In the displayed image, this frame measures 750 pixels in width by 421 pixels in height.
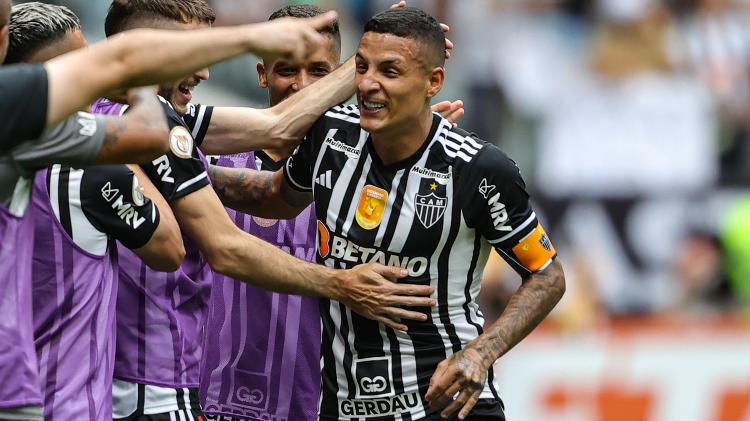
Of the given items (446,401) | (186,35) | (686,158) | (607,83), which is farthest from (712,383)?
(186,35)

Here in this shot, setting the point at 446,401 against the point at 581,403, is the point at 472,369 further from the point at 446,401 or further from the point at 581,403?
the point at 581,403

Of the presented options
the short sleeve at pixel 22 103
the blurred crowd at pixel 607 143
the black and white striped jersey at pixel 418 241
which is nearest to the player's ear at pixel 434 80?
the black and white striped jersey at pixel 418 241

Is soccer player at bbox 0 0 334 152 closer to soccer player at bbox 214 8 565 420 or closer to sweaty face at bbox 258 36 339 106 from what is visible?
soccer player at bbox 214 8 565 420

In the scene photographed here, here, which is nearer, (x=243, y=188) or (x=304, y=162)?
(x=304, y=162)

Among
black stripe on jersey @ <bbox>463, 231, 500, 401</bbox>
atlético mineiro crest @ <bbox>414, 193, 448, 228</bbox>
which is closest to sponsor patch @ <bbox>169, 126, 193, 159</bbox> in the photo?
atlético mineiro crest @ <bbox>414, 193, 448, 228</bbox>

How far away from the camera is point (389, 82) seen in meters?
5.29

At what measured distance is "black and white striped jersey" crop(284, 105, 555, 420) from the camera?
5.32 metres

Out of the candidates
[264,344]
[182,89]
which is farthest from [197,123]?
[264,344]

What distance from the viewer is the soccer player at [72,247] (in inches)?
175

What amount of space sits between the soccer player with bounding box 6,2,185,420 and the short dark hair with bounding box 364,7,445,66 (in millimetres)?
1328

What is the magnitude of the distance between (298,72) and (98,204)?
77.0 inches

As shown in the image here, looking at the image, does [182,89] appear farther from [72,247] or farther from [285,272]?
[72,247]

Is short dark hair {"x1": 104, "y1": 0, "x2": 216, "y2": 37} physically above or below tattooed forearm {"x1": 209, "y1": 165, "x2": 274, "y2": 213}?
above

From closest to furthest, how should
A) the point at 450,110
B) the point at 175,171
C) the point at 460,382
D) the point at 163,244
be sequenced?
the point at 163,244 < the point at 175,171 < the point at 460,382 < the point at 450,110
